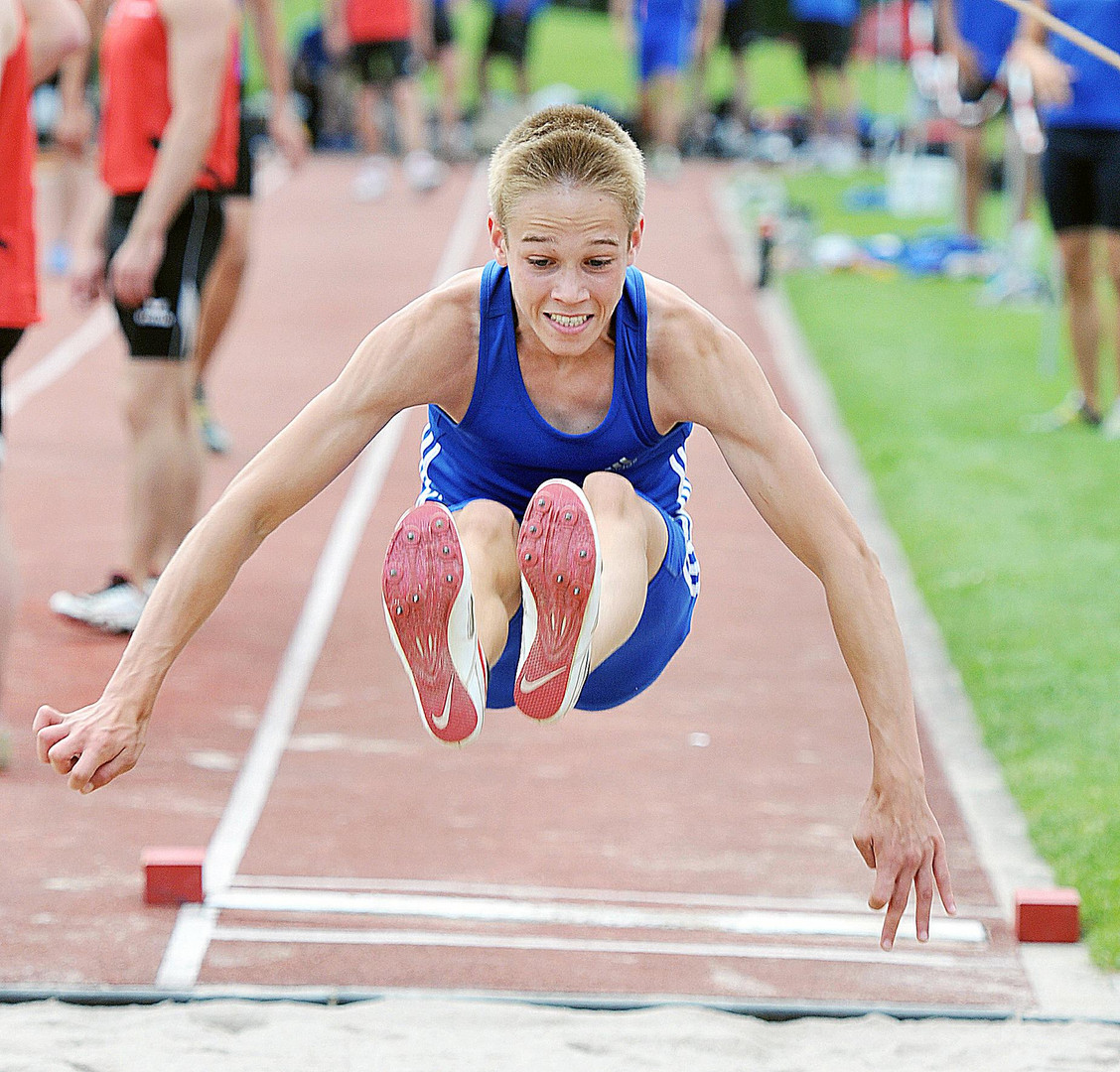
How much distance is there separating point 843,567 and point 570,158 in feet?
2.76

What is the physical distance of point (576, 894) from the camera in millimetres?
4309

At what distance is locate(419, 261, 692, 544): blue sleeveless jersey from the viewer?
319 cm

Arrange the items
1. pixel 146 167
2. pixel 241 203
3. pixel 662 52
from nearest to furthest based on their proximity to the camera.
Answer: pixel 146 167 → pixel 241 203 → pixel 662 52

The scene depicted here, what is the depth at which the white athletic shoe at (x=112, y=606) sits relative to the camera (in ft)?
19.0

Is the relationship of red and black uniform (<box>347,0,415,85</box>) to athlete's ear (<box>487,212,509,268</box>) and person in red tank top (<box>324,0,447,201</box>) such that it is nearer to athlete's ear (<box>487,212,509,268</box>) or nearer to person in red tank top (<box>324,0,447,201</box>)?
person in red tank top (<box>324,0,447,201</box>)

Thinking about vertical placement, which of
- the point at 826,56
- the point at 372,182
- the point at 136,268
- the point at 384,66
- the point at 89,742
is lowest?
the point at 372,182

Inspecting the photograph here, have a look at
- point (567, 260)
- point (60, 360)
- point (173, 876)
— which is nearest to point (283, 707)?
point (173, 876)

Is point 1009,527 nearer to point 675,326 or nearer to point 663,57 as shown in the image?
point 675,326

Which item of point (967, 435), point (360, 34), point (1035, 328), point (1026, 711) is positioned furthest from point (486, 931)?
point (360, 34)

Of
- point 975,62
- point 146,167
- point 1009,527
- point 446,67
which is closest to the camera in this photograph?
point 146,167

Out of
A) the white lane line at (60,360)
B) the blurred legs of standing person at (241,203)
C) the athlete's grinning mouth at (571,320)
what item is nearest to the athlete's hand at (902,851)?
the athlete's grinning mouth at (571,320)

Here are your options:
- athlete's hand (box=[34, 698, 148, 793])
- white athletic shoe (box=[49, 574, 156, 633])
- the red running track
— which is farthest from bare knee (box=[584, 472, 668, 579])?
white athletic shoe (box=[49, 574, 156, 633])

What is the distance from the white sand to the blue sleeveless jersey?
1.05 m

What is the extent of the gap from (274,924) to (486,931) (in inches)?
19.7
